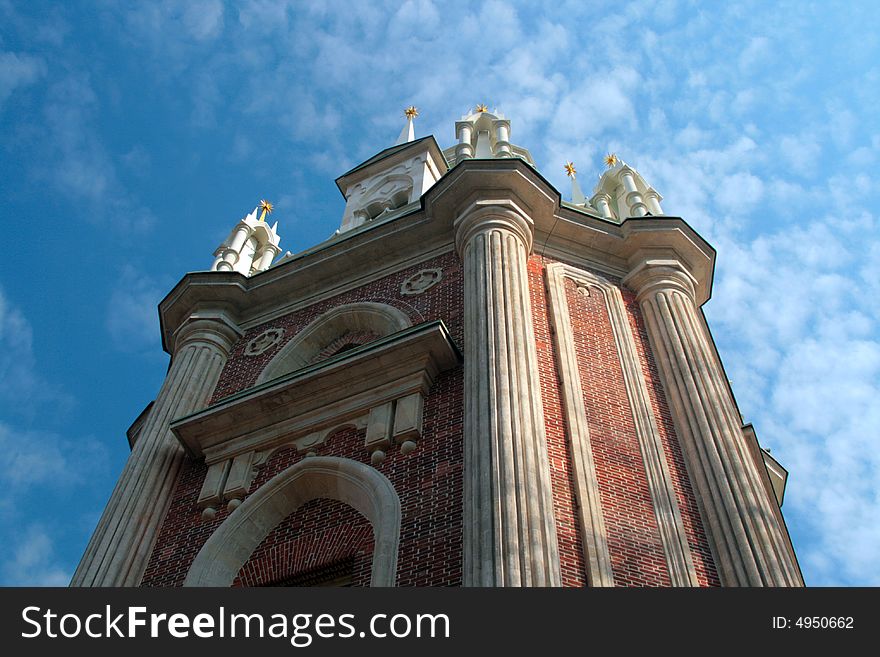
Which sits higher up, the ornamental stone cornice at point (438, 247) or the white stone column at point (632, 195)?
the white stone column at point (632, 195)

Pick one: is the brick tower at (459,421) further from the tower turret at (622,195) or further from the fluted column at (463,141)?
the fluted column at (463,141)

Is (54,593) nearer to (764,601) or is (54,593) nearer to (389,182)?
(764,601)

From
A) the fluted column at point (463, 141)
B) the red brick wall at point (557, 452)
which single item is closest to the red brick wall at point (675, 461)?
the red brick wall at point (557, 452)

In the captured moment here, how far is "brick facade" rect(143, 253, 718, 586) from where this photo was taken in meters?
12.5

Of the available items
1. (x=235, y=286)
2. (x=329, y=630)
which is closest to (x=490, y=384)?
(x=329, y=630)

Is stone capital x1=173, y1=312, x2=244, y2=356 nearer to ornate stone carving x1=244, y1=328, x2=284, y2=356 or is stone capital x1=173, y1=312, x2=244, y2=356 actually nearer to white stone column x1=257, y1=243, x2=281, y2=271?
ornate stone carving x1=244, y1=328, x2=284, y2=356

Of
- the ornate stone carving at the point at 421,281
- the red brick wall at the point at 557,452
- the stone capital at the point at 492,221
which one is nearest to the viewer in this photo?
the red brick wall at the point at 557,452

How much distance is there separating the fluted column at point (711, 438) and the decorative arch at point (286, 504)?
13.1 feet

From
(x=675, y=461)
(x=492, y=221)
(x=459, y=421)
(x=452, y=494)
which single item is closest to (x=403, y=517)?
(x=452, y=494)

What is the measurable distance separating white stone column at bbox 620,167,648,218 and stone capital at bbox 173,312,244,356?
329 inches

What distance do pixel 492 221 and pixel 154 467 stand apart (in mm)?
6763

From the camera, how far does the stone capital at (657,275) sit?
18.9m

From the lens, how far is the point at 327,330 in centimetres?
2020

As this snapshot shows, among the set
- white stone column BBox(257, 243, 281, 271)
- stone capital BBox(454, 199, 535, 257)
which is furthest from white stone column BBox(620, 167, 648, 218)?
white stone column BBox(257, 243, 281, 271)
